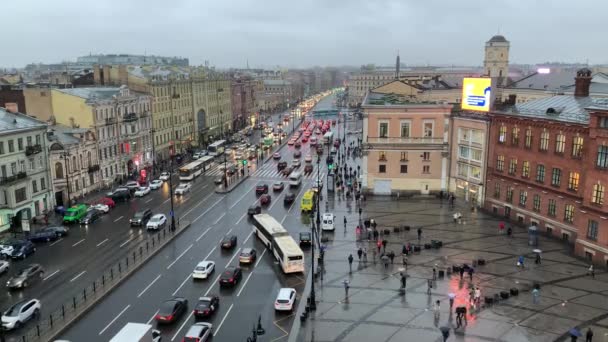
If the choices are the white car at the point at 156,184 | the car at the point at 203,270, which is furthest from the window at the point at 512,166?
the white car at the point at 156,184

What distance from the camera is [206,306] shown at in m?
35.0

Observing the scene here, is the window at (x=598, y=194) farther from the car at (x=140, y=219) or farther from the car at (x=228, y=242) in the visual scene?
the car at (x=140, y=219)

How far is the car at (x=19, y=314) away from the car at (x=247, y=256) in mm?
16229

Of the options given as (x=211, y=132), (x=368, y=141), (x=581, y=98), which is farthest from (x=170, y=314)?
(x=211, y=132)

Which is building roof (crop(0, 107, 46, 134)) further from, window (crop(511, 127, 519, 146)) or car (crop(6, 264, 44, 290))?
window (crop(511, 127, 519, 146))

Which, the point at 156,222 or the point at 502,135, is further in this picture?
the point at 502,135

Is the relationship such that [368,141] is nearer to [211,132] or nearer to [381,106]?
[381,106]

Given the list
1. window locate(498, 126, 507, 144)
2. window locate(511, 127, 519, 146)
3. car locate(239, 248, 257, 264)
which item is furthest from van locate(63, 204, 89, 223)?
window locate(511, 127, 519, 146)

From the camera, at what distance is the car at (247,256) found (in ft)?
149

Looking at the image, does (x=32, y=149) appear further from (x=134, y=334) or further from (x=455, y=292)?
(x=455, y=292)

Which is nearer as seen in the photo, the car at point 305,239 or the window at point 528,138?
the car at point 305,239

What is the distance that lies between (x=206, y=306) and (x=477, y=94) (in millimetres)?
45851

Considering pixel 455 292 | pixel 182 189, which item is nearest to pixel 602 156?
pixel 455 292

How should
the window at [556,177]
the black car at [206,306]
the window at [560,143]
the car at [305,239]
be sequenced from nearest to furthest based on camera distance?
the black car at [206,306], the car at [305,239], the window at [560,143], the window at [556,177]
